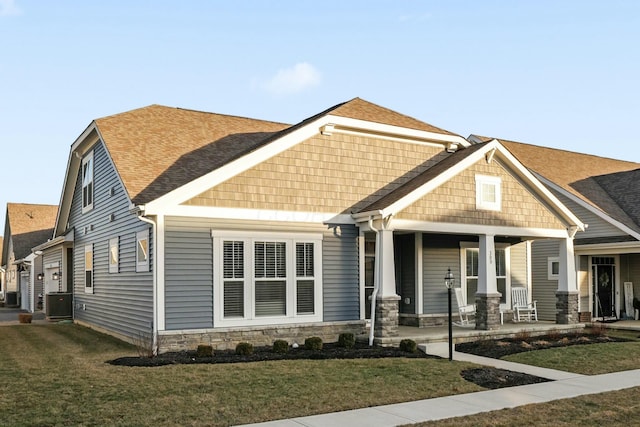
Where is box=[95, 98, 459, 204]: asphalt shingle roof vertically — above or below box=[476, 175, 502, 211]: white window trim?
above

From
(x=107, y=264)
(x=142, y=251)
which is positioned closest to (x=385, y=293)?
(x=142, y=251)

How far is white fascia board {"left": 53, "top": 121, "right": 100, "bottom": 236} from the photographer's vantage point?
17.5 meters

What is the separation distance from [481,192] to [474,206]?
0.47 m

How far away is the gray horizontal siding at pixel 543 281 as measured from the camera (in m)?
21.6

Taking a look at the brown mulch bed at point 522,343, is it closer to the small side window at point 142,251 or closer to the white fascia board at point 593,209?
the white fascia board at point 593,209

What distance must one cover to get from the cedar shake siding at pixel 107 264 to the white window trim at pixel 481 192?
8.28m

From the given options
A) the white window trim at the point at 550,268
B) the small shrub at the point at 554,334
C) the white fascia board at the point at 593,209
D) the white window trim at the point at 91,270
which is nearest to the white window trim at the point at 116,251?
the white window trim at the point at 91,270

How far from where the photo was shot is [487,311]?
15.3 meters

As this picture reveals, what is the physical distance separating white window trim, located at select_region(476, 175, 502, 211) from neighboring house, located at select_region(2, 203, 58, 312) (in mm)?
22172

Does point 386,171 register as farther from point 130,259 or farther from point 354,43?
point 130,259

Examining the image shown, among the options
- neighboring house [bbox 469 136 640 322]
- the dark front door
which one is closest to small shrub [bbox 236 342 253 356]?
neighboring house [bbox 469 136 640 322]

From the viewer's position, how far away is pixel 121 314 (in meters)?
14.9

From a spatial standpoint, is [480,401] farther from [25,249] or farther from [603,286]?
[25,249]

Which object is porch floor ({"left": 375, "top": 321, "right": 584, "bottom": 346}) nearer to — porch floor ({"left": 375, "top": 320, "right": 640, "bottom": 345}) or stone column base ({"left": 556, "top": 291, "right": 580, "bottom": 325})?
porch floor ({"left": 375, "top": 320, "right": 640, "bottom": 345})
